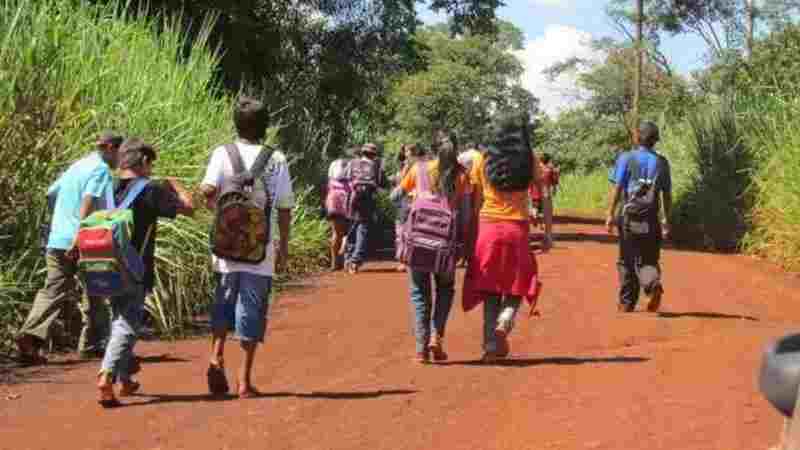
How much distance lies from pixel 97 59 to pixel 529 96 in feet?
224

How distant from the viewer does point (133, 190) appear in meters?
9.36

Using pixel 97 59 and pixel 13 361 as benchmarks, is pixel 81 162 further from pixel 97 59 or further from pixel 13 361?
pixel 97 59

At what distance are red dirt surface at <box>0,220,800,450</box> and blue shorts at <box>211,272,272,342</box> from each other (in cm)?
48

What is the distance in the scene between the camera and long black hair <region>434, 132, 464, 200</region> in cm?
1020

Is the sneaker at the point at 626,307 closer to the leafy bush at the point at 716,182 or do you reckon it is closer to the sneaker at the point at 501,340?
the sneaker at the point at 501,340

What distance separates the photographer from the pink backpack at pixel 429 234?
33.0ft

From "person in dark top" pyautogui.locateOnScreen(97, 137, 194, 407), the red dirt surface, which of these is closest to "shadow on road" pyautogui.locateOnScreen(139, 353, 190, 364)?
the red dirt surface

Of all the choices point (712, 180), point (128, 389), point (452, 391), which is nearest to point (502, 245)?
point (452, 391)

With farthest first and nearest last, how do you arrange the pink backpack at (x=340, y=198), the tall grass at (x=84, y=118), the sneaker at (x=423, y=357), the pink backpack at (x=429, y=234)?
the pink backpack at (x=340, y=198), the tall grass at (x=84, y=118), the sneaker at (x=423, y=357), the pink backpack at (x=429, y=234)

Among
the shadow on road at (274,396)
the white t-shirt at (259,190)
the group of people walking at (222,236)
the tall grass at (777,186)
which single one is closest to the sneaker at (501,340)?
the shadow on road at (274,396)

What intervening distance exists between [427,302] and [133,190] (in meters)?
2.27

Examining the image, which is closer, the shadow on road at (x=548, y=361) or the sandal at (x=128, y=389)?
the sandal at (x=128, y=389)

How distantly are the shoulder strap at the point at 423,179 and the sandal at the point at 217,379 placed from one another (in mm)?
2195

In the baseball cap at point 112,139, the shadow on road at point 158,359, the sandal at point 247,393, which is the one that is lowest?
the shadow on road at point 158,359
